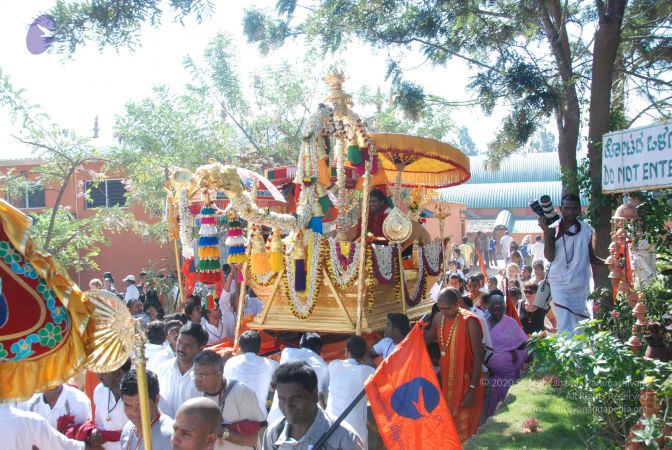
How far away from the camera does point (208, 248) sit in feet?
23.5

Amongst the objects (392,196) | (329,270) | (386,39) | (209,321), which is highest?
(386,39)

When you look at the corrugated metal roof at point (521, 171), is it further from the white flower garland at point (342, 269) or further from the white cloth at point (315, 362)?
the white cloth at point (315, 362)

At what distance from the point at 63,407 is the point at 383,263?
4.47m

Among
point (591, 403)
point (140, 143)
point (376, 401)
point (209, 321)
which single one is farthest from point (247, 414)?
point (140, 143)

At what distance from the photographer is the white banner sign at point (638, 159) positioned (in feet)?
16.5

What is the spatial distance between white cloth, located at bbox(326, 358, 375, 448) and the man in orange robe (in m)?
1.26

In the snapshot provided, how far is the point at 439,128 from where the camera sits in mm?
20406

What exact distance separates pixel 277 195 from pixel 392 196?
6.05 feet

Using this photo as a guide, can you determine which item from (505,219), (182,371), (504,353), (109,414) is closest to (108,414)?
(109,414)

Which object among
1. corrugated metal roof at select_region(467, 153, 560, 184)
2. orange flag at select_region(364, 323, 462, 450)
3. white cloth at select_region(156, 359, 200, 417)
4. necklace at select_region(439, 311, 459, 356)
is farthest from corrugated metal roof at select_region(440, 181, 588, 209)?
orange flag at select_region(364, 323, 462, 450)

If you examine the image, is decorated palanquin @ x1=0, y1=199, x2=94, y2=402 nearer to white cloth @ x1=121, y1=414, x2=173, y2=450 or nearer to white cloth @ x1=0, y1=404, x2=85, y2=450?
white cloth @ x1=121, y1=414, x2=173, y2=450

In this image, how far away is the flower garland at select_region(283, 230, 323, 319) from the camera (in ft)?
26.9

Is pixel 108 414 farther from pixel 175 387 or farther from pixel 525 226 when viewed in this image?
pixel 525 226

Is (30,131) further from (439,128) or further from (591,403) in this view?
(591,403)
